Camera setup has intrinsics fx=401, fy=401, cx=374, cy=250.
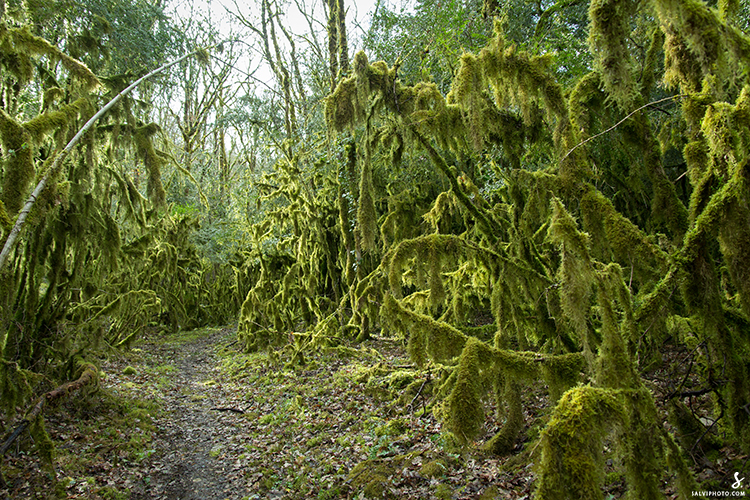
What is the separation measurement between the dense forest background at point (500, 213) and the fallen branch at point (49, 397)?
21 centimetres

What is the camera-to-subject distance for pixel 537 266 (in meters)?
4.89

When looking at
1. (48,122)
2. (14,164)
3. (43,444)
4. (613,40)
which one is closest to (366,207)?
(48,122)

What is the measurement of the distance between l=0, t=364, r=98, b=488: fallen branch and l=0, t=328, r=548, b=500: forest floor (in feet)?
1.39

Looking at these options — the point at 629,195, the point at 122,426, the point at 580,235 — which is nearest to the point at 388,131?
the point at 629,195

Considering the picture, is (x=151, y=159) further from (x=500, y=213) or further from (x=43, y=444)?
(x=500, y=213)

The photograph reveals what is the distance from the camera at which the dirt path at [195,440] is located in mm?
5086

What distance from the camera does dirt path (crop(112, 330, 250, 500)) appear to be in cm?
509

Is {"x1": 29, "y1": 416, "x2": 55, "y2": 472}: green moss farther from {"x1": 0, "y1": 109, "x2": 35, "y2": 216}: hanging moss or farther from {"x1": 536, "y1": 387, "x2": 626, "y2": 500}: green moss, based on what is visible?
{"x1": 536, "y1": 387, "x2": 626, "y2": 500}: green moss

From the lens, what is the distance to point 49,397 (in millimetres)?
5492

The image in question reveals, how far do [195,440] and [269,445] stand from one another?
131cm

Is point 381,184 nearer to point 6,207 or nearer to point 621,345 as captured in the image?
point 6,207

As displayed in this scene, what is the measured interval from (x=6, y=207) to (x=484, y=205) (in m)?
5.87

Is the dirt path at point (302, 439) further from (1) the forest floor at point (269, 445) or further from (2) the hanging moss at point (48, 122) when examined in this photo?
(2) the hanging moss at point (48, 122)

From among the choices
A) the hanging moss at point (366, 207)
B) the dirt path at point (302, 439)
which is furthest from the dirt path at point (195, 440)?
the hanging moss at point (366, 207)
